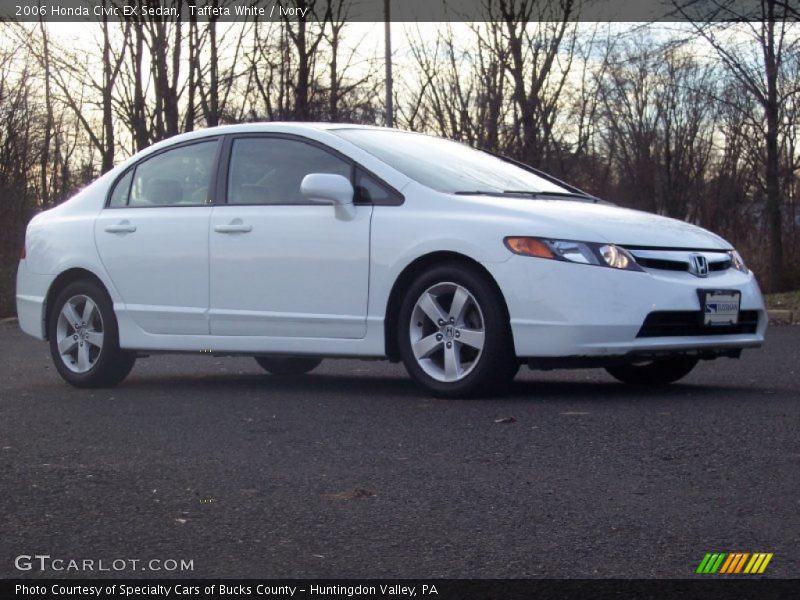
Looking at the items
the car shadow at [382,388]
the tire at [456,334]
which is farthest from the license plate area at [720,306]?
the tire at [456,334]

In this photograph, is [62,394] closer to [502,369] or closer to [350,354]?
[350,354]

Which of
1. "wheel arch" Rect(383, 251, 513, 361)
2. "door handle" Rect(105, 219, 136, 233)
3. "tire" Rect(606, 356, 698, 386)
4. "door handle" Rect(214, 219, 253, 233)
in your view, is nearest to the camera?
"wheel arch" Rect(383, 251, 513, 361)

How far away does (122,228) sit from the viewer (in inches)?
343

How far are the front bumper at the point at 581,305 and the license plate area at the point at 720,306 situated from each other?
17 cm

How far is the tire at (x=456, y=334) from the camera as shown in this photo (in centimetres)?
717

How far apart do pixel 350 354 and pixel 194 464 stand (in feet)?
7.88

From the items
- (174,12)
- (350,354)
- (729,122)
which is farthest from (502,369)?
(729,122)

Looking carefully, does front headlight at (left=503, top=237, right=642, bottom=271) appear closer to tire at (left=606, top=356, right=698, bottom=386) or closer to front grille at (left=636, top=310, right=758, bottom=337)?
front grille at (left=636, top=310, right=758, bottom=337)

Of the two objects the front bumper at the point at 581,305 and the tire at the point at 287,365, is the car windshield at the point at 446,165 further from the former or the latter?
the tire at the point at 287,365

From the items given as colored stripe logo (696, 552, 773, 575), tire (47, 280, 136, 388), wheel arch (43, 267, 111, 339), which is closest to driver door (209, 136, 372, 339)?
tire (47, 280, 136, 388)

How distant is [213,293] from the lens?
828 centimetres

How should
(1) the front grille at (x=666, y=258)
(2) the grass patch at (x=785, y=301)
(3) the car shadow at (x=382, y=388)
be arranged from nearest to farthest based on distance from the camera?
Answer: (1) the front grille at (x=666, y=258) < (3) the car shadow at (x=382, y=388) < (2) the grass patch at (x=785, y=301)

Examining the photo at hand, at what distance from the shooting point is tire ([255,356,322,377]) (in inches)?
381

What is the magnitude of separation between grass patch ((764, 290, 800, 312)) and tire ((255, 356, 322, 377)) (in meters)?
9.30
